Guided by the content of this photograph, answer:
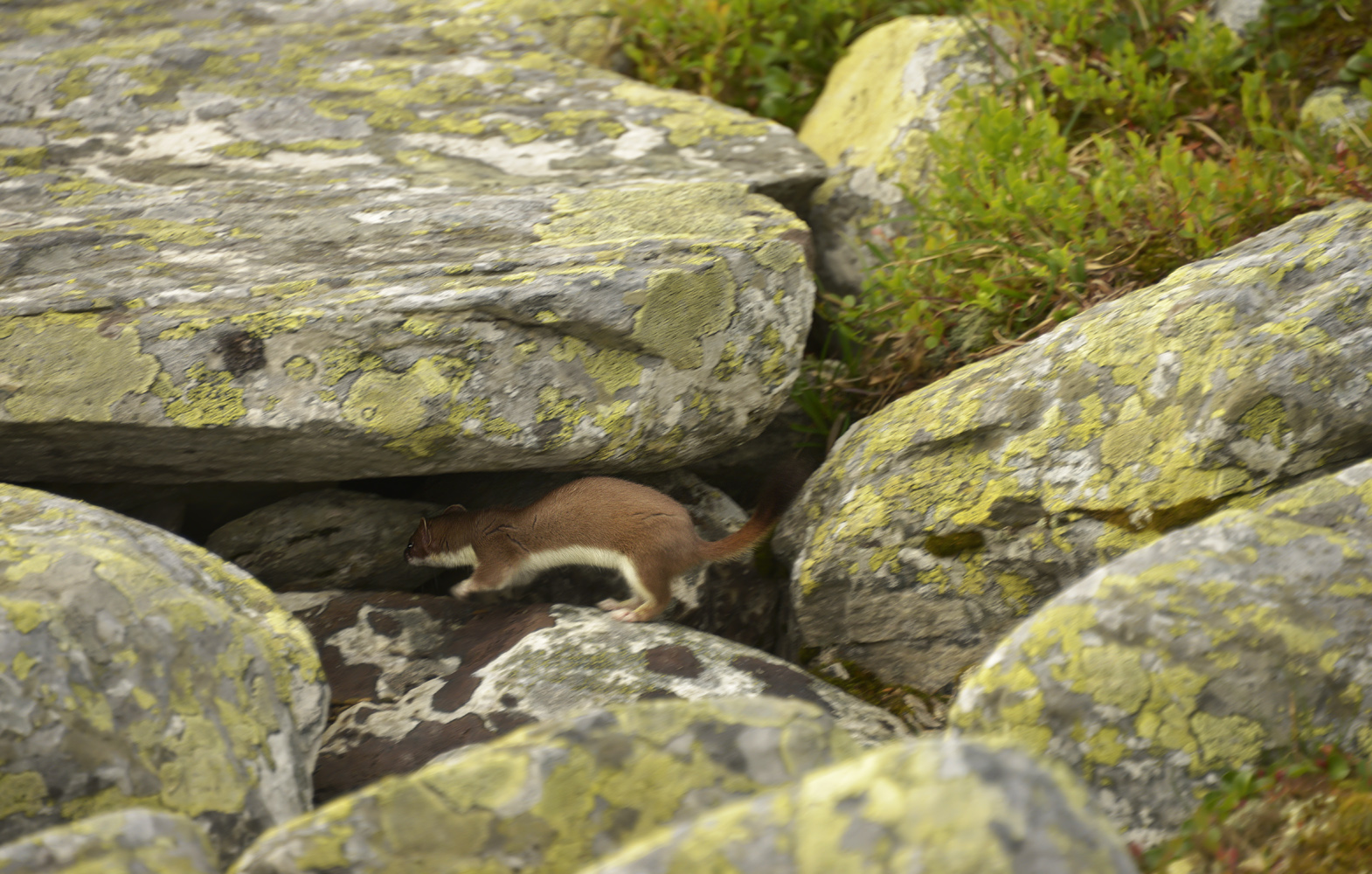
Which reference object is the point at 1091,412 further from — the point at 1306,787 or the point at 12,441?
the point at 12,441

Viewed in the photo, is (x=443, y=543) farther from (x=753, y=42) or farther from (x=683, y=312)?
(x=753, y=42)

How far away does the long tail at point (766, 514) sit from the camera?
4363mm

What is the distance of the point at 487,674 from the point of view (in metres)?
3.84

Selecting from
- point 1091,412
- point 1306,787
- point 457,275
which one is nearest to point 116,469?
point 457,275

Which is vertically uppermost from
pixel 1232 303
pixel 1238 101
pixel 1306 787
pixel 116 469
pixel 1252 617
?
pixel 1238 101

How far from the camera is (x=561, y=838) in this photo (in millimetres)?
2400

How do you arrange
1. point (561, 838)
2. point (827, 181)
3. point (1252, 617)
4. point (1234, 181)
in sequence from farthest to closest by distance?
1. point (827, 181)
2. point (1234, 181)
3. point (1252, 617)
4. point (561, 838)

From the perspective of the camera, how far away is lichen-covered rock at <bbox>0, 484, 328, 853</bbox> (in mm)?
2586

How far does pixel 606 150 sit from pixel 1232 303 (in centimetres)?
323

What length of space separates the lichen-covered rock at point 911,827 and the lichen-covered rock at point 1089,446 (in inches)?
72.6

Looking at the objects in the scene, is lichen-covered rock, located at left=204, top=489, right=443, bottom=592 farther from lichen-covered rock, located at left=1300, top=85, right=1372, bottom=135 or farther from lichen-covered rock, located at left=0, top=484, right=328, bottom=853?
lichen-covered rock, located at left=1300, top=85, right=1372, bottom=135

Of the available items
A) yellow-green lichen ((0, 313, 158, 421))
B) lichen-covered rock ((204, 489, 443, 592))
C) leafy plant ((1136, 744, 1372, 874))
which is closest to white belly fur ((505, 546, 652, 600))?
lichen-covered rock ((204, 489, 443, 592))

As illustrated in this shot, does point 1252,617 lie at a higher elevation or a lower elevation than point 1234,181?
lower

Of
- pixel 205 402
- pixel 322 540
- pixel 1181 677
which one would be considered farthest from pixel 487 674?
pixel 1181 677
